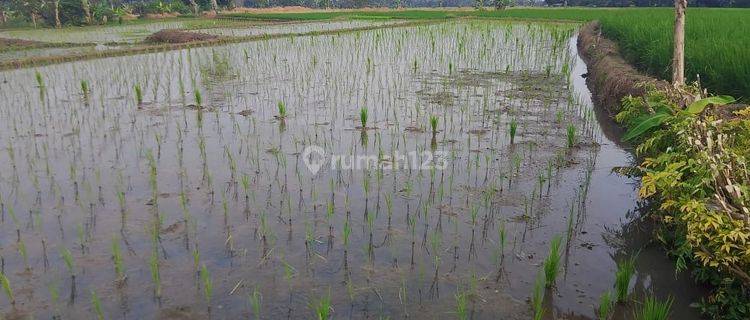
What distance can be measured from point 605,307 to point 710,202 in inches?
31.8

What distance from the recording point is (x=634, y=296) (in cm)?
284

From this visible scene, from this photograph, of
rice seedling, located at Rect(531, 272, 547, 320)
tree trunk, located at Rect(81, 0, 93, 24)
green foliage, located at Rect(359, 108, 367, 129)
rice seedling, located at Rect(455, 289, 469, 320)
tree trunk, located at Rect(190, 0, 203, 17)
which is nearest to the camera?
rice seedling, located at Rect(455, 289, 469, 320)

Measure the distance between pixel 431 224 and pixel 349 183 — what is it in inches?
39.7

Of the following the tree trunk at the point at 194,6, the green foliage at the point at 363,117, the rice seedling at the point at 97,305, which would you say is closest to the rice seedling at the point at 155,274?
the rice seedling at the point at 97,305

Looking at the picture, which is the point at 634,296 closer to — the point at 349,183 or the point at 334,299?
the point at 334,299

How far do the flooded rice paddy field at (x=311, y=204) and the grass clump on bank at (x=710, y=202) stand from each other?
0.95ft

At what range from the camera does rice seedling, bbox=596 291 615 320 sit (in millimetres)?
2510

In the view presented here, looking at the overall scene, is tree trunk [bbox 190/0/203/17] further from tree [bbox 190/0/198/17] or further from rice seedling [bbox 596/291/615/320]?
rice seedling [bbox 596/291/615/320]

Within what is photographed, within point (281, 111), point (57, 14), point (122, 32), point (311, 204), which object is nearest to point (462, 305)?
point (311, 204)

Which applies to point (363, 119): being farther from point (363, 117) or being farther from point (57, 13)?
point (57, 13)

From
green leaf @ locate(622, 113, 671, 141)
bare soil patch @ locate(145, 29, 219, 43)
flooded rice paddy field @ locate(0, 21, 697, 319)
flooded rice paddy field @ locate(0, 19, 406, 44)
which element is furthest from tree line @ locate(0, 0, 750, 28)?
green leaf @ locate(622, 113, 671, 141)

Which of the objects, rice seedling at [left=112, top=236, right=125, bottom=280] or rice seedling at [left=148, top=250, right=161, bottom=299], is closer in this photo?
rice seedling at [left=148, top=250, right=161, bottom=299]

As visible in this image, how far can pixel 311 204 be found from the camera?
13.1 ft

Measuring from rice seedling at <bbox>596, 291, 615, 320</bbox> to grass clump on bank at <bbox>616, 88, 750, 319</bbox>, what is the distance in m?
0.38
